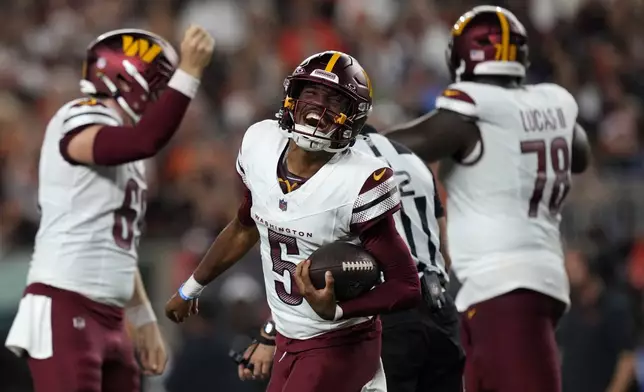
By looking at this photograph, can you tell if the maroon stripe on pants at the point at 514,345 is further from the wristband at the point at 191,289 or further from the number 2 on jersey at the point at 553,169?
the wristband at the point at 191,289

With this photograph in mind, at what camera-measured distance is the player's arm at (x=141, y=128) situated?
548cm

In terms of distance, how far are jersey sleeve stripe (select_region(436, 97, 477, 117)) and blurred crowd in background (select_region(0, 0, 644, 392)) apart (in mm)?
2251

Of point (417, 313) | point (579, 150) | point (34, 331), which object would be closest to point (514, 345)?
point (417, 313)

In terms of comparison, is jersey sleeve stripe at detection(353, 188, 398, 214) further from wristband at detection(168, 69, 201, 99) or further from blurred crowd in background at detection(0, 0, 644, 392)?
blurred crowd in background at detection(0, 0, 644, 392)

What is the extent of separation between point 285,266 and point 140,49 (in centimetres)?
173

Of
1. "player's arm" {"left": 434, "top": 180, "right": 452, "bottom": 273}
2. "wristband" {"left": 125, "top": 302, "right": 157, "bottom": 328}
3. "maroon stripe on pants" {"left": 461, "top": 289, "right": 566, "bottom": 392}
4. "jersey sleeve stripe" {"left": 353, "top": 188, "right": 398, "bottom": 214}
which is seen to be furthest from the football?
"wristband" {"left": 125, "top": 302, "right": 157, "bottom": 328}

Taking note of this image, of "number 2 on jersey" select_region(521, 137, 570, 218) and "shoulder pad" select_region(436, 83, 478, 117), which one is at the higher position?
"shoulder pad" select_region(436, 83, 478, 117)

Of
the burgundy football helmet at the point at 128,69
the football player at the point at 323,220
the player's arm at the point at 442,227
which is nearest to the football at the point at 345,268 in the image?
the football player at the point at 323,220

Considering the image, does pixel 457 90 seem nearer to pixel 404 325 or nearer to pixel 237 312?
pixel 404 325

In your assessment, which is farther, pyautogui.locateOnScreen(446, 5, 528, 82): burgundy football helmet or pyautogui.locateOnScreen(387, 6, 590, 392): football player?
pyautogui.locateOnScreen(446, 5, 528, 82): burgundy football helmet

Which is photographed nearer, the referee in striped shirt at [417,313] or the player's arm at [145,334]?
the referee in striped shirt at [417,313]

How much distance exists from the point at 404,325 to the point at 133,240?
142 cm

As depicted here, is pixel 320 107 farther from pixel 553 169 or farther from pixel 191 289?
pixel 553 169

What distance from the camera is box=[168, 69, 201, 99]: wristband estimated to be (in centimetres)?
555
